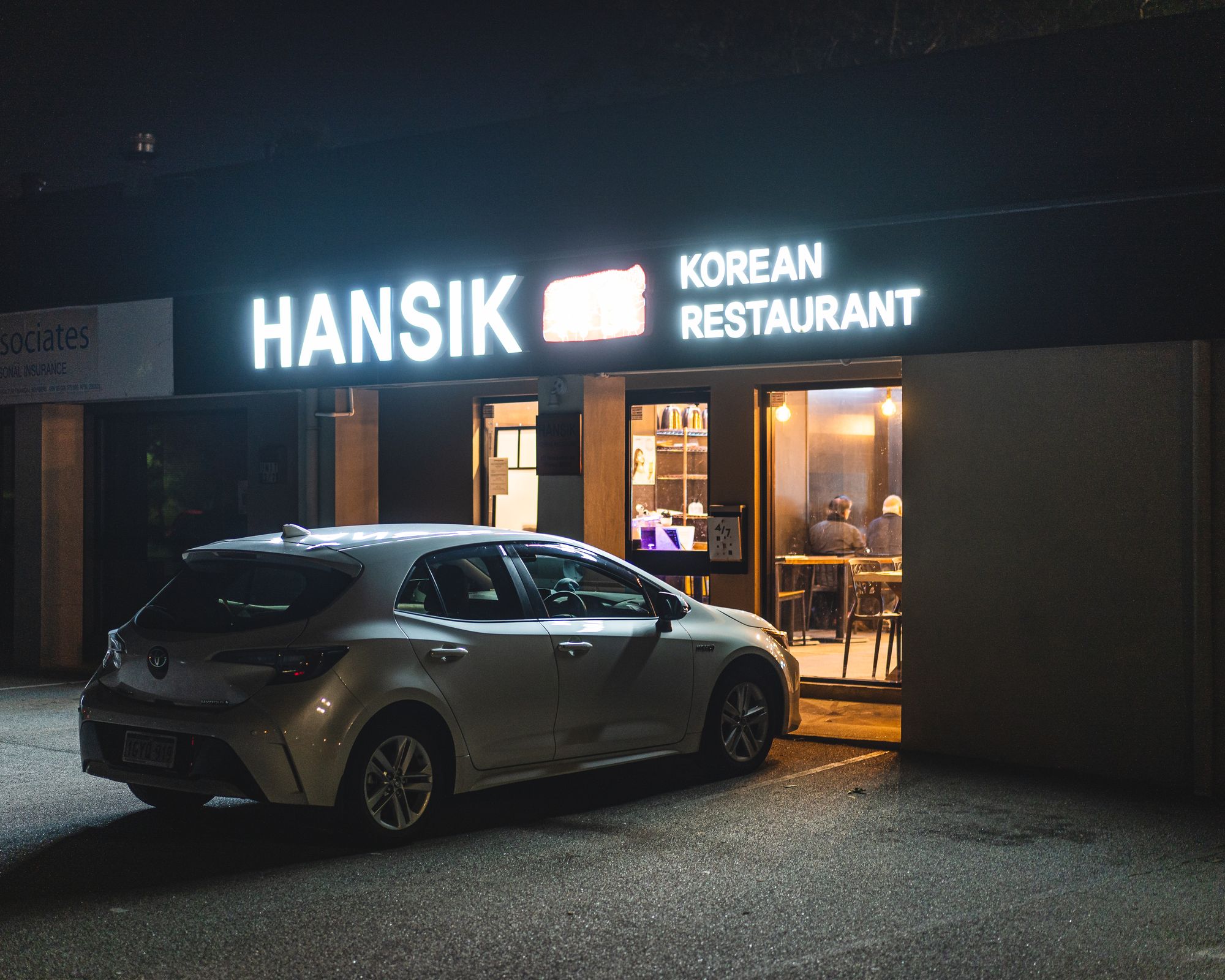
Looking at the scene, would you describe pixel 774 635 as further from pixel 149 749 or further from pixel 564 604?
pixel 149 749

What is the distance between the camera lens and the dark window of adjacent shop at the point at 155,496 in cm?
1452

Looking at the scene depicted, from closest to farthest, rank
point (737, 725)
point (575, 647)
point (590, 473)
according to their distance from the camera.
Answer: point (575, 647) < point (737, 725) < point (590, 473)

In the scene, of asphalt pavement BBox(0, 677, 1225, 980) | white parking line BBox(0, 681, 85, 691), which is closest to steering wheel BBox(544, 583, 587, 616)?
asphalt pavement BBox(0, 677, 1225, 980)

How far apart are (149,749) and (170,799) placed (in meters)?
0.87

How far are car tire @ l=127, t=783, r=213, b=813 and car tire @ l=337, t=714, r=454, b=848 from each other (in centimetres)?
113

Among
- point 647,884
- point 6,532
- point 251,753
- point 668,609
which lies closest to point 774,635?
point 668,609

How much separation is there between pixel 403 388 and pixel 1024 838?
8732 millimetres

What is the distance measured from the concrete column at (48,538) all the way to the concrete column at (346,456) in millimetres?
3205

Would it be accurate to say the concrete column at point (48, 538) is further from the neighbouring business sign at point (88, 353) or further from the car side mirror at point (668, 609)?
the car side mirror at point (668, 609)

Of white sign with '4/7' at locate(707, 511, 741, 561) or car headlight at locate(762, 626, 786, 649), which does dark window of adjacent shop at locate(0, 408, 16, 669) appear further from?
car headlight at locate(762, 626, 786, 649)

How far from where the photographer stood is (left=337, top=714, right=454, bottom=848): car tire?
20.7ft

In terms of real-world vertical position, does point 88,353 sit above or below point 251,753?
above

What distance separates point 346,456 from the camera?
12.8m

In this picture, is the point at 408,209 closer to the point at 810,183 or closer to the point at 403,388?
the point at 403,388
